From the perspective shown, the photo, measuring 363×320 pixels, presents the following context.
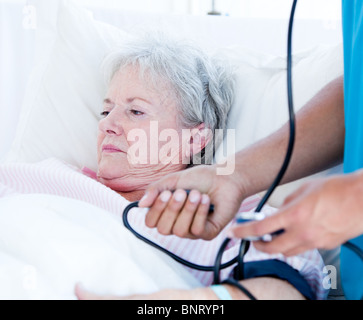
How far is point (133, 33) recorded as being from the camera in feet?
4.33

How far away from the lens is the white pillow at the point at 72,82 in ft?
4.07

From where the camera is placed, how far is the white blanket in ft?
2.10

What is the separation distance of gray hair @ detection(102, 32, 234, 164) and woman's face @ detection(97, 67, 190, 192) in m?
0.03

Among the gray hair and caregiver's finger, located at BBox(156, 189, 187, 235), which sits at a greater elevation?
the gray hair

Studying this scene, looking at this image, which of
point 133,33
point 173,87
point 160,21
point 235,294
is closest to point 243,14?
point 160,21

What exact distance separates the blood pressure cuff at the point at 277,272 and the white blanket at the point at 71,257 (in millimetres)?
97

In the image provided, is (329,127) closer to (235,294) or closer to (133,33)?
(235,294)

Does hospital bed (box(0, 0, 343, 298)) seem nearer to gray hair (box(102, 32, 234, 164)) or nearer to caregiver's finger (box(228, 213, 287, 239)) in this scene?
gray hair (box(102, 32, 234, 164))

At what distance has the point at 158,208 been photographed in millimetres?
712

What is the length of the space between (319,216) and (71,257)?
352 mm

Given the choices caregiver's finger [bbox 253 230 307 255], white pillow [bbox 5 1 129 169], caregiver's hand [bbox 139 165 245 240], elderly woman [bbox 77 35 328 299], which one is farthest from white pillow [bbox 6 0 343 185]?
caregiver's finger [bbox 253 230 307 255]

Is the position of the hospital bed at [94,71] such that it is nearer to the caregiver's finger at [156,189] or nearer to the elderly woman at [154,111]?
Result: the elderly woman at [154,111]

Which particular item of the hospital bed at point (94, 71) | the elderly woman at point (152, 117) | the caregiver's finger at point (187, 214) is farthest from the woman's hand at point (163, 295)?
Result: the hospital bed at point (94, 71)
